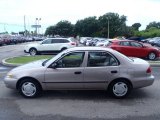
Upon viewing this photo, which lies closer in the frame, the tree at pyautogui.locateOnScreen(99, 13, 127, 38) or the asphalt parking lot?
the asphalt parking lot

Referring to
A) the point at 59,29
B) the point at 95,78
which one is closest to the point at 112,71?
the point at 95,78

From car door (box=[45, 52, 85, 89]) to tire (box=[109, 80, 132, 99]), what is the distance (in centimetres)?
85

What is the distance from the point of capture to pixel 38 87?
8.33 meters

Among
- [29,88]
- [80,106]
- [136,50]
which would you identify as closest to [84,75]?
[80,106]

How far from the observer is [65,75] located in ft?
26.9

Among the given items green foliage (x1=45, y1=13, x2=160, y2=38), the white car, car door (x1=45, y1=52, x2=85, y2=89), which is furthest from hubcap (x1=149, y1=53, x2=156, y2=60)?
green foliage (x1=45, y1=13, x2=160, y2=38)

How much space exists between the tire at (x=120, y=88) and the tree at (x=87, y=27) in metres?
87.4

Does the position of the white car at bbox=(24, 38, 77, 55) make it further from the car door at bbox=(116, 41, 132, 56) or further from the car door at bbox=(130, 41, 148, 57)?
the car door at bbox=(130, 41, 148, 57)

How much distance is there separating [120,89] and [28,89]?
2.45m

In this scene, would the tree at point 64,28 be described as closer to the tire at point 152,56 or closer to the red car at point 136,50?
the red car at point 136,50

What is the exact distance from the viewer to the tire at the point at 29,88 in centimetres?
830

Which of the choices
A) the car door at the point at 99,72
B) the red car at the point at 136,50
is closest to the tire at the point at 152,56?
the red car at the point at 136,50

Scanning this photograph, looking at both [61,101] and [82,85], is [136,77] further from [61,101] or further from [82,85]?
[61,101]

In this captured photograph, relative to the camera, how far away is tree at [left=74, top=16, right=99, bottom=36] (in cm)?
9569
